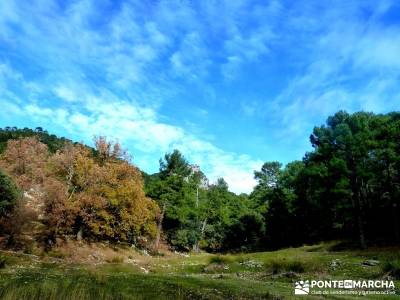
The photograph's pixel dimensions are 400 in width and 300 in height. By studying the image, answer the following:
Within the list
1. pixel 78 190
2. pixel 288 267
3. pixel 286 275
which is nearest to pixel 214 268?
pixel 288 267

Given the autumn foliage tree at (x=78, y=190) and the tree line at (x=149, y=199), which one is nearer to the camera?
the tree line at (x=149, y=199)

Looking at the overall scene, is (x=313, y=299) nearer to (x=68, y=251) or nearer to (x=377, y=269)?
(x=377, y=269)

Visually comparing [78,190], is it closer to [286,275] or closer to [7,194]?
[7,194]

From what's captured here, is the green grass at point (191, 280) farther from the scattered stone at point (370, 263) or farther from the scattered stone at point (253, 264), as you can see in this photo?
the scattered stone at point (370, 263)

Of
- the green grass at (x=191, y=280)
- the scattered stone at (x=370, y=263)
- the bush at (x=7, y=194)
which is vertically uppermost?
the bush at (x=7, y=194)

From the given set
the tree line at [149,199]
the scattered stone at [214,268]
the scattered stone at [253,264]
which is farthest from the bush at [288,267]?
the tree line at [149,199]

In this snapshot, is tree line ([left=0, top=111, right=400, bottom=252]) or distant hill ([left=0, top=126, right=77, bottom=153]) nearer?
tree line ([left=0, top=111, right=400, bottom=252])

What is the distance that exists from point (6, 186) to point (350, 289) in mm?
34455

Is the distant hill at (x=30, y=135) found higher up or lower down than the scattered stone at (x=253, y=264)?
higher up

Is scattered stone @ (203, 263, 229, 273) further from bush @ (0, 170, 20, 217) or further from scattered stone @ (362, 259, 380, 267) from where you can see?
bush @ (0, 170, 20, 217)

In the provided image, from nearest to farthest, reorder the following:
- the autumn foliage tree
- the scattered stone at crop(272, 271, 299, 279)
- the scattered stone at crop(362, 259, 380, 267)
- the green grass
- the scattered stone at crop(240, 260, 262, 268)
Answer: the green grass → the scattered stone at crop(272, 271, 299, 279) → the scattered stone at crop(362, 259, 380, 267) → the scattered stone at crop(240, 260, 262, 268) → the autumn foliage tree

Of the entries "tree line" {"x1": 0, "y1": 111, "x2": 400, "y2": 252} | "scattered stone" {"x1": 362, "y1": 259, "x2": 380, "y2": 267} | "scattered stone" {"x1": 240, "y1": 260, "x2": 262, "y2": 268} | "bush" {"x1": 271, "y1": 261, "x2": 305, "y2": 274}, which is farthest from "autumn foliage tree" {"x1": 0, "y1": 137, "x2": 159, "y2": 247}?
"scattered stone" {"x1": 362, "y1": 259, "x2": 380, "y2": 267}

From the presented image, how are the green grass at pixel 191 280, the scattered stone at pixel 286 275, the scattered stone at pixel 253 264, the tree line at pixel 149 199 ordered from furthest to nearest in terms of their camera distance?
the tree line at pixel 149 199 → the scattered stone at pixel 253 264 → the scattered stone at pixel 286 275 → the green grass at pixel 191 280

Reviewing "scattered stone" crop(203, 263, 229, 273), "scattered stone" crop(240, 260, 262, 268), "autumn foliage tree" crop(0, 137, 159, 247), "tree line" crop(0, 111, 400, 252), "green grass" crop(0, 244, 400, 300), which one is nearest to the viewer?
"green grass" crop(0, 244, 400, 300)
